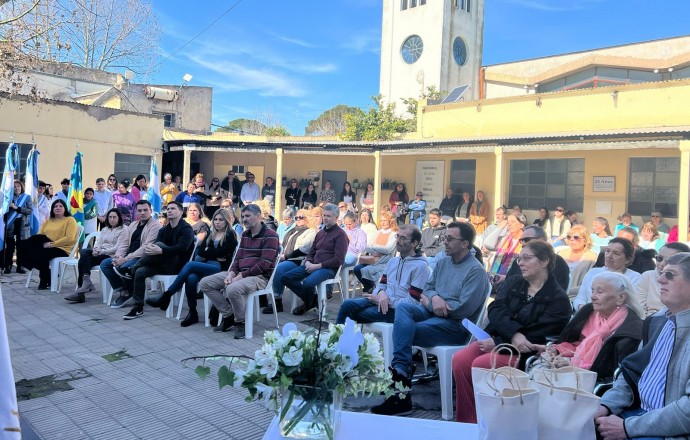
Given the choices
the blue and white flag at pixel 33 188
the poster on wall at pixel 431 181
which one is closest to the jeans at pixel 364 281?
the blue and white flag at pixel 33 188

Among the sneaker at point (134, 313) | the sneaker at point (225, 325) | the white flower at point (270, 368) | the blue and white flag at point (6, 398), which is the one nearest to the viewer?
the blue and white flag at point (6, 398)

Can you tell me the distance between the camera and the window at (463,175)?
1592cm

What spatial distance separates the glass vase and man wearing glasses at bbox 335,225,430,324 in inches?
107

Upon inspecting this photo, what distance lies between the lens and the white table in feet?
6.88

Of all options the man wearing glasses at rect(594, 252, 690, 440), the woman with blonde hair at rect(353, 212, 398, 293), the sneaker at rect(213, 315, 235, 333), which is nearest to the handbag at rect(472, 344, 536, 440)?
the man wearing glasses at rect(594, 252, 690, 440)

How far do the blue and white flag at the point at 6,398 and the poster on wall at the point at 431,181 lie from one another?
52.0ft

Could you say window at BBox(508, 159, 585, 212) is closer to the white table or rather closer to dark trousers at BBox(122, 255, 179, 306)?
dark trousers at BBox(122, 255, 179, 306)

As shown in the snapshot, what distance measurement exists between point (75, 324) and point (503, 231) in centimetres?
559

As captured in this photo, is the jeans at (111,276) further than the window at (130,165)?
No

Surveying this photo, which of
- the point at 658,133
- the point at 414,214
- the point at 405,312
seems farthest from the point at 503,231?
the point at 414,214

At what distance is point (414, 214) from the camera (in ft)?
48.5

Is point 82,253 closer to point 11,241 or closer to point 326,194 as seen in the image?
point 11,241

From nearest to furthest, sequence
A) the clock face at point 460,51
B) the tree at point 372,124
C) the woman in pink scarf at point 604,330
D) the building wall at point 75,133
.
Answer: the woman in pink scarf at point 604,330, the building wall at point 75,133, the tree at point 372,124, the clock face at point 460,51

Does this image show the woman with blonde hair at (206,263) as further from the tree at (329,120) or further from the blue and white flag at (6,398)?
the tree at (329,120)
